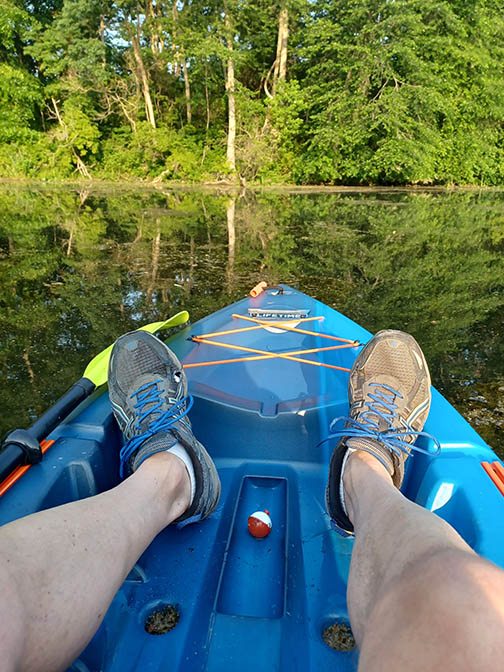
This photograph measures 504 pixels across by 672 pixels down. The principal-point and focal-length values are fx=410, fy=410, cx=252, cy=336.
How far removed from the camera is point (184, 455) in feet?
3.84

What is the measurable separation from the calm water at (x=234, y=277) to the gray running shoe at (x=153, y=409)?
85 cm

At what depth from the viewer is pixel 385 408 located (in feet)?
4.25

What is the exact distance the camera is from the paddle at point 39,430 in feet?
3.51

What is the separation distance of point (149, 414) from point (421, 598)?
2.98ft

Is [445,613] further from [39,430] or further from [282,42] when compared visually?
[282,42]

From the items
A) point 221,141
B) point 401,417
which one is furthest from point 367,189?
point 401,417

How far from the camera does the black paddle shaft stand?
1.06 m

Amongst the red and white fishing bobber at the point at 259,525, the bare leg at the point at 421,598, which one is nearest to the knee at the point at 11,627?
the bare leg at the point at 421,598

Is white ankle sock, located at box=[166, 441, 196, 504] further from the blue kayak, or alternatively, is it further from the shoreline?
the shoreline

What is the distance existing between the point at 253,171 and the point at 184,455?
596 inches

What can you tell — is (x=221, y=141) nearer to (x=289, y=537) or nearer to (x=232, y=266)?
(x=232, y=266)

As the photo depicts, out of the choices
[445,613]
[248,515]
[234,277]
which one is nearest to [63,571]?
[445,613]

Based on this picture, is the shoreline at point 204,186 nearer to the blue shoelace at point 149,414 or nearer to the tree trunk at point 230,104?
the tree trunk at point 230,104

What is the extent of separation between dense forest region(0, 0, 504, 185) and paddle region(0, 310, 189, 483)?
14.1 m
